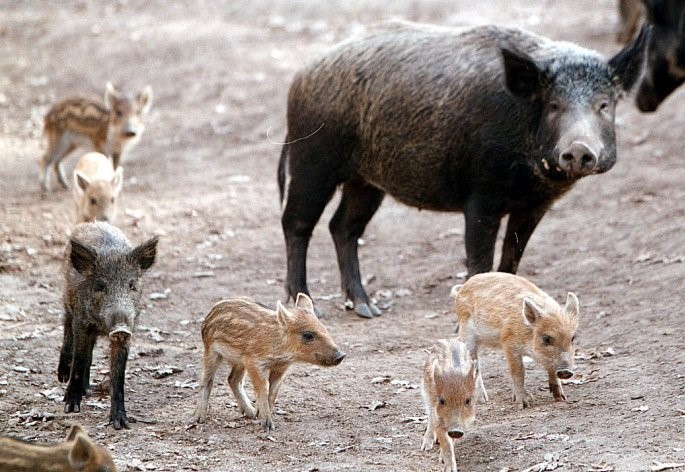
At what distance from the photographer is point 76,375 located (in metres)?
6.44

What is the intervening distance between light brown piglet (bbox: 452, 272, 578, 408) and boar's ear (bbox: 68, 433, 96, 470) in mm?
2619

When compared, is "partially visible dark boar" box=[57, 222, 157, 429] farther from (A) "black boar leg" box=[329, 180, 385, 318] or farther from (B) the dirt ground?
(A) "black boar leg" box=[329, 180, 385, 318]

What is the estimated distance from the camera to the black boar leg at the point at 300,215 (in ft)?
29.3

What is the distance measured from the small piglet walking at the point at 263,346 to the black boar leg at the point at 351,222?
2.85 metres

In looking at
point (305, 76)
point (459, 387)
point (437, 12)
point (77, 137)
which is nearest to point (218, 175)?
point (77, 137)

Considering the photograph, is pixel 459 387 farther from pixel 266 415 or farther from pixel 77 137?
pixel 77 137

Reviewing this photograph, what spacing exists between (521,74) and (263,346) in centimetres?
280

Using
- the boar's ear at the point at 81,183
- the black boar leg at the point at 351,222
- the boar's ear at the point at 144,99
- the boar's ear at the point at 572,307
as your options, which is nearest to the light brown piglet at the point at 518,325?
the boar's ear at the point at 572,307

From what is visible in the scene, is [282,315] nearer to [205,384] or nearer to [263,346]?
[263,346]

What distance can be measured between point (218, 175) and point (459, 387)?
25.7ft

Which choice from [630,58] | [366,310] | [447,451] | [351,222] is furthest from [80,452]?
[351,222]

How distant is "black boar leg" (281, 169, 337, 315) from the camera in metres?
8.92

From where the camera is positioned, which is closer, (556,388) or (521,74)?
(556,388)

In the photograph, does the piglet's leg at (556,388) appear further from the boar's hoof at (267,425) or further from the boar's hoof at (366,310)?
the boar's hoof at (366,310)
